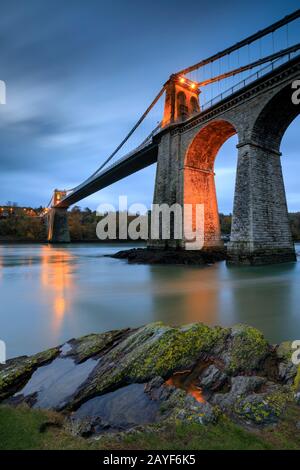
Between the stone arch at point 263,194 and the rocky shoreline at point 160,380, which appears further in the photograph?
the stone arch at point 263,194

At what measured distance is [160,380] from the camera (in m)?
2.34

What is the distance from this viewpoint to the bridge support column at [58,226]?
58.5m

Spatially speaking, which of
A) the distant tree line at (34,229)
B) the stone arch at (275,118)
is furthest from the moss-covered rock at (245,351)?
the distant tree line at (34,229)

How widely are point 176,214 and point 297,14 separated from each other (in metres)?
13.9

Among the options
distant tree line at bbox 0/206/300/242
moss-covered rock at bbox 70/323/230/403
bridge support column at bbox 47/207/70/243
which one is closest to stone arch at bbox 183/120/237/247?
moss-covered rock at bbox 70/323/230/403

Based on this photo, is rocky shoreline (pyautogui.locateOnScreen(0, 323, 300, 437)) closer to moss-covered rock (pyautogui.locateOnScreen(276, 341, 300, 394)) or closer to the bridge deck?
moss-covered rock (pyautogui.locateOnScreen(276, 341, 300, 394))

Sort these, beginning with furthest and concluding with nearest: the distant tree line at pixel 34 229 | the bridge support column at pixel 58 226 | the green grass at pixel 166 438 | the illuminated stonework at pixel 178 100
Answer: the distant tree line at pixel 34 229 < the bridge support column at pixel 58 226 < the illuminated stonework at pixel 178 100 < the green grass at pixel 166 438

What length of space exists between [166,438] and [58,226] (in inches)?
2434

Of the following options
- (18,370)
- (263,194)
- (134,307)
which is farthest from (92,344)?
(263,194)

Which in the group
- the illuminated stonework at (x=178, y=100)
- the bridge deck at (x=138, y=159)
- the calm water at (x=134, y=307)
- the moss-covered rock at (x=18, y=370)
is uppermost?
the illuminated stonework at (x=178, y=100)

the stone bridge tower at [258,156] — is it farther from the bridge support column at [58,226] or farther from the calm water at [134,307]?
the bridge support column at [58,226]

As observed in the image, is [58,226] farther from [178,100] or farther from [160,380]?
[160,380]

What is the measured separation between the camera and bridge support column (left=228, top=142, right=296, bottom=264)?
45.3ft
